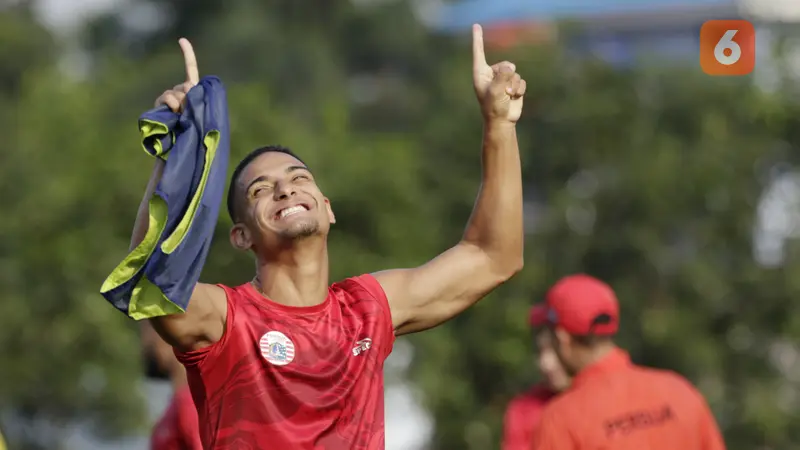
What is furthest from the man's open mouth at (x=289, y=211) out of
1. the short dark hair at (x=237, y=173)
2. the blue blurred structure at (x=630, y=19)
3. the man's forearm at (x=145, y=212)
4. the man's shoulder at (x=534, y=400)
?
the blue blurred structure at (x=630, y=19)

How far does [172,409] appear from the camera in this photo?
7.89 metres

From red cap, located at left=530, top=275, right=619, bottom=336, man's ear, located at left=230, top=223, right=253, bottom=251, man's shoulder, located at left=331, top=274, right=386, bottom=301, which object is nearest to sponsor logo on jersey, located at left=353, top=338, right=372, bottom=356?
man's shoulder, located at left=331, top=274, right=386, bottom=301

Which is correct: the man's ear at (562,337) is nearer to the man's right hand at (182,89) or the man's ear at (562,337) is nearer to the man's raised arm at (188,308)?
the man's raised arm at (188,308)

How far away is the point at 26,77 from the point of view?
2261cm

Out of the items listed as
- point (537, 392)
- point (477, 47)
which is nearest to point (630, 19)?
point (537, 392)

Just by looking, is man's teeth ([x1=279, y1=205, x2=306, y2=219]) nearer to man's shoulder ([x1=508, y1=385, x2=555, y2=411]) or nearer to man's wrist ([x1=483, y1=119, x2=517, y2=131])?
man's wrist ([x1=483, y1=119, x2=517, y2=131])

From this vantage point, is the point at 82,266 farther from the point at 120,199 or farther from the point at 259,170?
the point at 259,170

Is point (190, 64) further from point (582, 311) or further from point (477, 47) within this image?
point (582, 311)

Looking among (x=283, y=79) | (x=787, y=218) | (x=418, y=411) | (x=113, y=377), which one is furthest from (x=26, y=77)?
(x=283, y=79)

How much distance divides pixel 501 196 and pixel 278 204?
0.82m

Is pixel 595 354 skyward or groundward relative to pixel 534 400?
skyward

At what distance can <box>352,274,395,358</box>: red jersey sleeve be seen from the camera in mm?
5277

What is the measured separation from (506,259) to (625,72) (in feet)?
47.4

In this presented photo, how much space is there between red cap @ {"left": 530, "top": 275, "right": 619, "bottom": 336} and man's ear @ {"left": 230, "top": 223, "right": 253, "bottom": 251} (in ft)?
8.94
